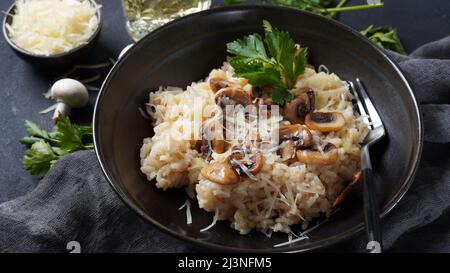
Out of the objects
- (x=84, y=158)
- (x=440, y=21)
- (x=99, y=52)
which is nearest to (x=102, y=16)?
(x=99, y=52)

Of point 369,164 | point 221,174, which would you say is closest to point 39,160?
point 221,174

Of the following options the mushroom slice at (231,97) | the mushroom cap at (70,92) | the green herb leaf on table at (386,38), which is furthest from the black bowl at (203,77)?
the green herb leaf on table at (386,38)

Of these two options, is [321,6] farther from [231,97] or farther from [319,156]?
[319,156]

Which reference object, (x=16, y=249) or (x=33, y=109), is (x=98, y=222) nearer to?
(x=16, y=249)

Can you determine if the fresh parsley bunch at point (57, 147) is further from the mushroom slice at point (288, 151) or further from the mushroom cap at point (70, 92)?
the mushroom slice at point (288, 151)

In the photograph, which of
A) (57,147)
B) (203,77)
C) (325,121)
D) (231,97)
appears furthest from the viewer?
(203,77)
